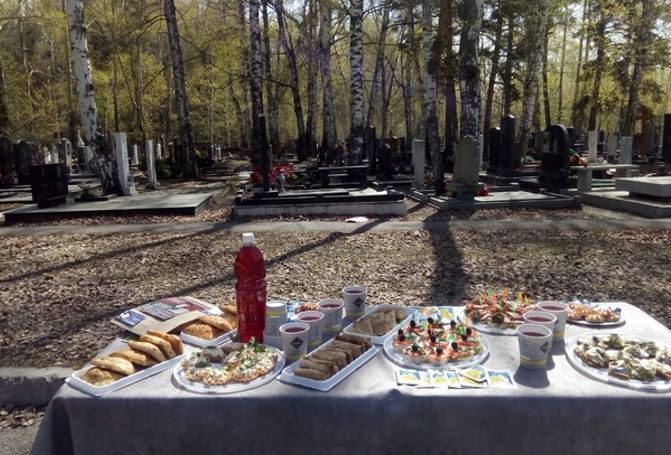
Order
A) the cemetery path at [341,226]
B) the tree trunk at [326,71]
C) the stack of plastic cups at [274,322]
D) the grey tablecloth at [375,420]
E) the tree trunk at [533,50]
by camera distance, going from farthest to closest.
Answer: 1. the tree trunk at [326,71]
2. the tree trunk at [533,50]
3. the cemetery path at [341,226]
4. the stack of plastic cups at [274,322]
5. the grey tablecloth at [375,420]

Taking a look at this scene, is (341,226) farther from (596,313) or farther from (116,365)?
(116,365)

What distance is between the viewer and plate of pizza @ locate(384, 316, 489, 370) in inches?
85.0

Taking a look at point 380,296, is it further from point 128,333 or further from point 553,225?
point 553,225

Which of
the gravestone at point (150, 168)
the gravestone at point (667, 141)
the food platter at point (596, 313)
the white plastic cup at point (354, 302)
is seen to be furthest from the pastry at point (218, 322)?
the gravestone at point (667, 141)

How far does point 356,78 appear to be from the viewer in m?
17.6

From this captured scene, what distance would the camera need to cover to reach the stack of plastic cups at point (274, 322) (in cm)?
243

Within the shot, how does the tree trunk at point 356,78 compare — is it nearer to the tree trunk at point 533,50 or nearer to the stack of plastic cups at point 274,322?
the tree trunk at point 533,50

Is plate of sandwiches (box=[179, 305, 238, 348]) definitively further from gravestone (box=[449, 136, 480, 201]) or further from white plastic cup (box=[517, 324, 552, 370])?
gravestone (box=[449, 136, 480, 201])

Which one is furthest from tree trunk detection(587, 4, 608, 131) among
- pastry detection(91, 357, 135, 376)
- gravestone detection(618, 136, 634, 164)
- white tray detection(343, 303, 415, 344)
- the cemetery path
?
pastry detection(91, 357, 135, 376)

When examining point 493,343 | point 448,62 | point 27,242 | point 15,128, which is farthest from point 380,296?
point 15,128

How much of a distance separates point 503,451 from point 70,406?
167 centimetres

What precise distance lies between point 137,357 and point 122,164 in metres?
13.9

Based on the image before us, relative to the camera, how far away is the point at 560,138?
13938mm

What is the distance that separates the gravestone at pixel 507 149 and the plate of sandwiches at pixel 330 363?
1693 centimetres
